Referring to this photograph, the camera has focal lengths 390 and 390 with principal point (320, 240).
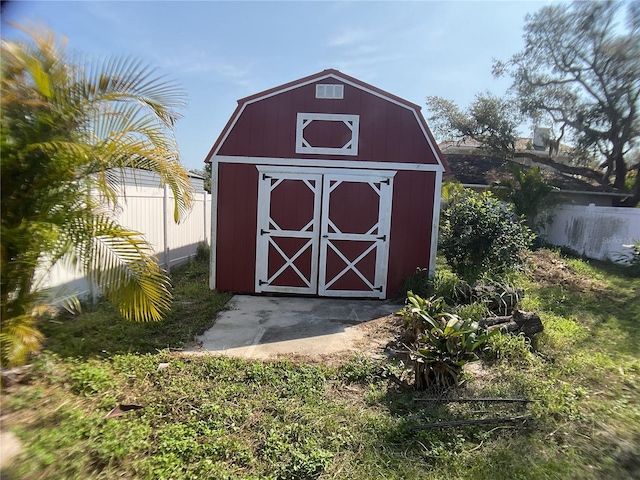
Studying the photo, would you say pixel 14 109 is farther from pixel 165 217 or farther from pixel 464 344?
pixel 165 217

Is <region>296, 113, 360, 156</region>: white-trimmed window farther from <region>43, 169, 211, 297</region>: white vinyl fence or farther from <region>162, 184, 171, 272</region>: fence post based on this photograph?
<region>162, 184, 171, 272</region>: fence post

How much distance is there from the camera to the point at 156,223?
25.7ft

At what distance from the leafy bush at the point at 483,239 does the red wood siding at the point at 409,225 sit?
86cm

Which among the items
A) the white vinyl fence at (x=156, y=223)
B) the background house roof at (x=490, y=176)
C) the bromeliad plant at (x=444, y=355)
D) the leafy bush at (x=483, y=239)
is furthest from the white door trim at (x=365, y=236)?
the background house roof at (x=490, y=176)

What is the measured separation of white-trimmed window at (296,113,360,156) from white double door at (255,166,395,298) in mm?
330

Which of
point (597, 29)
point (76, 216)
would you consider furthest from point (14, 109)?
point (597, 29)

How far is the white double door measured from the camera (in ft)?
22.4

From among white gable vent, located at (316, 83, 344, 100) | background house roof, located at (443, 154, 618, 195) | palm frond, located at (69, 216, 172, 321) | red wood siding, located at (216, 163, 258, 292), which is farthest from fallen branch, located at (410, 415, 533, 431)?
background house roof, located at (443, 154, 618, 195)

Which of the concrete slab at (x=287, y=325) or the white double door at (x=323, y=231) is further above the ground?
the white double door at (x=323, y=231)

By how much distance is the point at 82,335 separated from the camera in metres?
4.51

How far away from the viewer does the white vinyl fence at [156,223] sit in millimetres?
5676

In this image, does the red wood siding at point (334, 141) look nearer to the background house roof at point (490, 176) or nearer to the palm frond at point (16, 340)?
the palm frond at point (16, 340)

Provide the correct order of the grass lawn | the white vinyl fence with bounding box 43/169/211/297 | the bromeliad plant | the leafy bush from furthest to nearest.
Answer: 1. the leafy bush
2. the white vinyl fence with bounding box 43/169/211/297
3. the bromeliad plant
4. the grass lawn

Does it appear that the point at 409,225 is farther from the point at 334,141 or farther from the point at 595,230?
the point at 595,230
